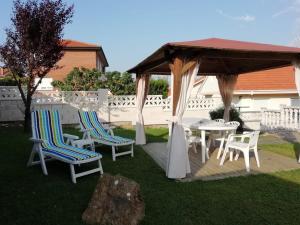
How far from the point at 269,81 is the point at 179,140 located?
49.6ft

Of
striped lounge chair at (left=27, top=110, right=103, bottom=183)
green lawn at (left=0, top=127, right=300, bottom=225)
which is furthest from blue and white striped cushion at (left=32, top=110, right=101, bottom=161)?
green lawn at (left=0, top=127, right=300, bottom=225)

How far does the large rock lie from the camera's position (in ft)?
11.7

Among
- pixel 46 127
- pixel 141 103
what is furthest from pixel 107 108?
pixel 46 127

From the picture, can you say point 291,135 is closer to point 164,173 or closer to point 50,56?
point 164,173

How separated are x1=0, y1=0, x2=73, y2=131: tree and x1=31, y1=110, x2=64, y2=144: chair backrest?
4782 millimetres

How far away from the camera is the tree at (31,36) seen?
1053 cm

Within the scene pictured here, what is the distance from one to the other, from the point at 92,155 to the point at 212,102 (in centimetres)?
1015

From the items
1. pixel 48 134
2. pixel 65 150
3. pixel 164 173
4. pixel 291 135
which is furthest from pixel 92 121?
pixel 291 135

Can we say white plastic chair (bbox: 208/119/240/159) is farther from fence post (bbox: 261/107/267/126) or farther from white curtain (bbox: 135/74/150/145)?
fence post (bbox: 261/107/267/126)

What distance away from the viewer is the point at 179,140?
217 inches

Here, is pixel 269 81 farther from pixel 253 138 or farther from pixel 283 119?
pixel 253 138

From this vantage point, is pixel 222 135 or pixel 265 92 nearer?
pixel 222 135

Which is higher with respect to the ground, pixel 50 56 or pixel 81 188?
pixel 50 56

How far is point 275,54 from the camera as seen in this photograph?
605 cm
